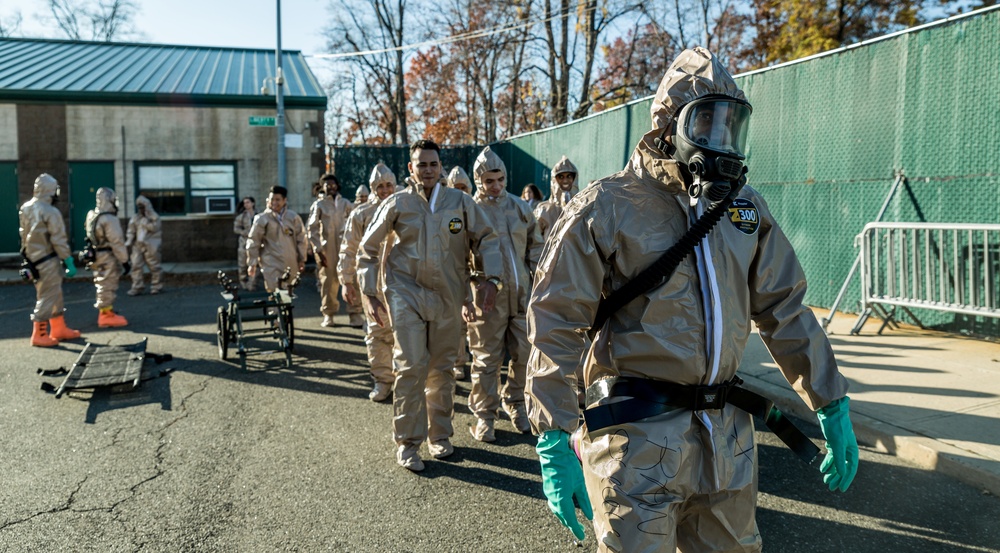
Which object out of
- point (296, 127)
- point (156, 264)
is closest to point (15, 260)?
point (156, 264)

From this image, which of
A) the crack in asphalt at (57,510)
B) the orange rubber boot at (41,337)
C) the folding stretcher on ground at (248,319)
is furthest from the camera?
the orange rubber boot at (41,337)

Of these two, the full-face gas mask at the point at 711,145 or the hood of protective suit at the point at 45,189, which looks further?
the hood of protective suit at the point at 45,189

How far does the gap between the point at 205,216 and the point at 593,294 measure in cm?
1947

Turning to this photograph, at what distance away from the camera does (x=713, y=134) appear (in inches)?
90.0

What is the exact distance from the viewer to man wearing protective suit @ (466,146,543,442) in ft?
19.2

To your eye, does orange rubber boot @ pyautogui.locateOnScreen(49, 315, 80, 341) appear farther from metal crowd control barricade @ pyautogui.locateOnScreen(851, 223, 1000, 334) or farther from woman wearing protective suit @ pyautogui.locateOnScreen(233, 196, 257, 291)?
metal crowd control barricade @ pyautogui.locateOnScreen(851, 223, 1000, 334)

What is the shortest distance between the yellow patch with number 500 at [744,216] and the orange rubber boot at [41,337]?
10057mm

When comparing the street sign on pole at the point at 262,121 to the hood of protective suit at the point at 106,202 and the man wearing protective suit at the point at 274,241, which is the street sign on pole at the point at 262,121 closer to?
the hood of protective suit at the point at 106,202

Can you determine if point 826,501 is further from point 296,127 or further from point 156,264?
point 296,127

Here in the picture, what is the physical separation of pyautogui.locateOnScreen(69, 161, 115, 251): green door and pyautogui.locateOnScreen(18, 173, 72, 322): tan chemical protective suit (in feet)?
34.2

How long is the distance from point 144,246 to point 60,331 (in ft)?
18.9

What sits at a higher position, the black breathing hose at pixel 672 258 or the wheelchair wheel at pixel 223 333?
the black breathing hose at pixel 672 258

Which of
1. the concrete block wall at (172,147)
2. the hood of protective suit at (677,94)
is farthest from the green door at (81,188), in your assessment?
the hood of protective suit at (677,94)

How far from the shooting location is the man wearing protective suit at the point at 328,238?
1112cm
